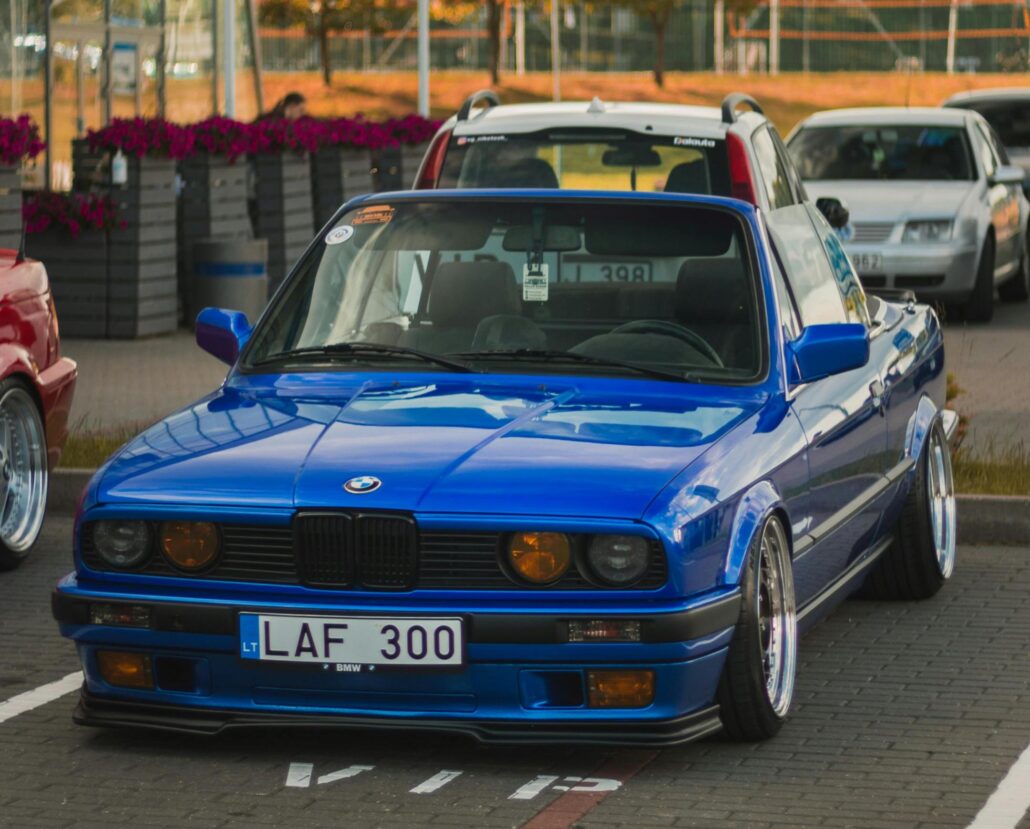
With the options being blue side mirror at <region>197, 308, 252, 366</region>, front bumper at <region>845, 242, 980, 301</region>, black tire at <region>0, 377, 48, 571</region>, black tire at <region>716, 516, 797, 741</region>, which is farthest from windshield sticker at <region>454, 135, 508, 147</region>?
front bumper at <region>845, 242, 980, 301</region>

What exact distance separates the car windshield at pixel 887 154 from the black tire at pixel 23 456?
37.6 feet

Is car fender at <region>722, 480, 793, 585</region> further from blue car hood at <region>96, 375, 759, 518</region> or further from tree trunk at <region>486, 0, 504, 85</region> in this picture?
tree trunk at <region>486, 0, 504, 85</region>

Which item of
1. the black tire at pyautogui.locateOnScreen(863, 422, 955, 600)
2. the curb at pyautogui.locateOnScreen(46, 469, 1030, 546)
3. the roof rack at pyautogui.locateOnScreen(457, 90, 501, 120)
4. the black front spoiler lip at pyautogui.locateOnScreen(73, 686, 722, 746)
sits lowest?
the curb at pyautogui.locateOnScreen(46, 469, 1030, 546)

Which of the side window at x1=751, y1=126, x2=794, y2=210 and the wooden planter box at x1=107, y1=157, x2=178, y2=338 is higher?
the side window at x1=751, y1=126, x2=794, y2=210

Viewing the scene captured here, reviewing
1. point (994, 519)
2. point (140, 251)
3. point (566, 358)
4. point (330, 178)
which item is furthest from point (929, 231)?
point (566, 358)

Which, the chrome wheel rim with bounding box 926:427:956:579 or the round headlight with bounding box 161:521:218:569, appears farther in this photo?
the chrome wheel rim with bounding box 926:427:956:579

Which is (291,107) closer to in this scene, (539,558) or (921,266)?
(921,266)

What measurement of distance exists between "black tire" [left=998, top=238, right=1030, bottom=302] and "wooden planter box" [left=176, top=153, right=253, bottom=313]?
725cm

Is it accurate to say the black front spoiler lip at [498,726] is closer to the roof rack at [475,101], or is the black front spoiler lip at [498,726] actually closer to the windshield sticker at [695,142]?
the windshield sticker at [695,142]

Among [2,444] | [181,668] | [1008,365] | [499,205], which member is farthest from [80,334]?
[181,668]

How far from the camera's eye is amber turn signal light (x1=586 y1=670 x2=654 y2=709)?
560 centimetres

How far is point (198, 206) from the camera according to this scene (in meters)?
18.8

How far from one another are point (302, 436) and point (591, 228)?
1431mm

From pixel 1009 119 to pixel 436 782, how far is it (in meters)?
20.3
